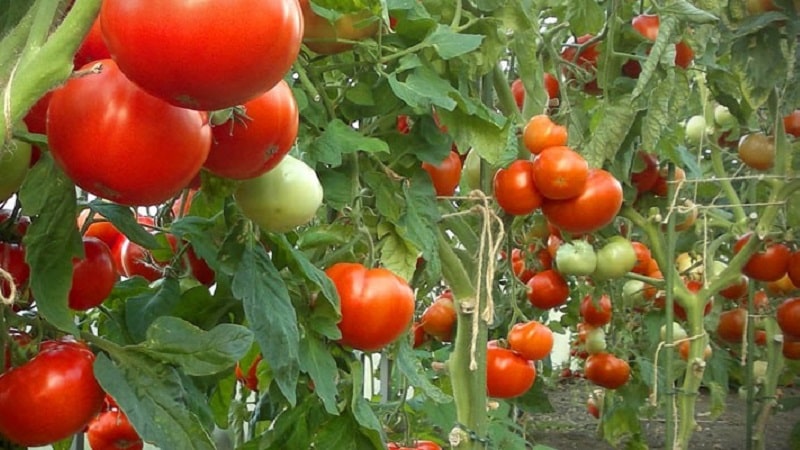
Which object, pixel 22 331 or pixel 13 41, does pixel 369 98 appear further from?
pixel 13 41

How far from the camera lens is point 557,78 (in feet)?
4.67

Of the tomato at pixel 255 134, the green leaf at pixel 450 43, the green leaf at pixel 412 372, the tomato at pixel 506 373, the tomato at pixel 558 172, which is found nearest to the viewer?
the tomato at pixel 255 134

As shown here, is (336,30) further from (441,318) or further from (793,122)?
(793,122)

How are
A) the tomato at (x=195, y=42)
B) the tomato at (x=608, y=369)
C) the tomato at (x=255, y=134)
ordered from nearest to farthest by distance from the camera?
the tomato at (x=195, y=42) < the tomato at (x=255, y=134) < the tomato at (x=608, y=369)

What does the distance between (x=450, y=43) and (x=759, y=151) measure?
1.28 m

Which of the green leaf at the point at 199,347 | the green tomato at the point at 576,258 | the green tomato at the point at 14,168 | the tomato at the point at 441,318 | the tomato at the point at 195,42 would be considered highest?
Answer: the tomato at the point at 195,42

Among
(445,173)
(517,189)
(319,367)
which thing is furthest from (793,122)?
(319,367)

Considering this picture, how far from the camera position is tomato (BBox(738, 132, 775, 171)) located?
70.4 inches

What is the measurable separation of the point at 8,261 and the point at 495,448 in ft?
2.93

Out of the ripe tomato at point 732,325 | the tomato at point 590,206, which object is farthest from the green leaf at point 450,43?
the ripe tomato at point 732,325

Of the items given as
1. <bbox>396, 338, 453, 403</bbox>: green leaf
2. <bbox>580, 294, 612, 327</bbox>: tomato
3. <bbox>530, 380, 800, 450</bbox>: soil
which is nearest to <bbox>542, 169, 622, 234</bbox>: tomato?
<bbox>396, 338, 453, 403</bbox>: green leaf

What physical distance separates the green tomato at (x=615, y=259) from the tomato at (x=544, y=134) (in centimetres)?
40

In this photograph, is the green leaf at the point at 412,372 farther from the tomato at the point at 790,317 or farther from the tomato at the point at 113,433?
the tomato at the point at 790,317

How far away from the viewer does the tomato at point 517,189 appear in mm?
1229
